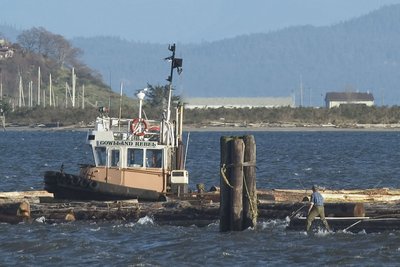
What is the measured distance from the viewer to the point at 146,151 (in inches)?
1724

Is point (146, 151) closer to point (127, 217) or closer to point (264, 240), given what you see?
point (127, 217)

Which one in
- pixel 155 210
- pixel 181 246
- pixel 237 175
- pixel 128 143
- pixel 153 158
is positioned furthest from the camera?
pixel 153 158

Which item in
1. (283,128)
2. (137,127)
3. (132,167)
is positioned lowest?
(132,167)

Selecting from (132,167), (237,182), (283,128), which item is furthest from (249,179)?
(283,128)

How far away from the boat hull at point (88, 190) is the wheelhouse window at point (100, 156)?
0.68m

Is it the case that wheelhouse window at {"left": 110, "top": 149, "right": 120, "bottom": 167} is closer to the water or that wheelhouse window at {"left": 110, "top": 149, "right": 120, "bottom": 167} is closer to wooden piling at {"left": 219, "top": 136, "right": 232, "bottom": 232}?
the water

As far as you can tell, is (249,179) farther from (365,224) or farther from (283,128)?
(283,128)

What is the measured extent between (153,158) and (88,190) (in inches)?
89.5

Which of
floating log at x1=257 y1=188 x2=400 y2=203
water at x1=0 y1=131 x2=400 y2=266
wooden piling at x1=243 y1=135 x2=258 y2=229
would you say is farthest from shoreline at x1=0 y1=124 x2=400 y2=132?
wooden piling at x1=243 y1=135 x2=258 y2=229

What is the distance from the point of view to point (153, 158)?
4384 centimetres

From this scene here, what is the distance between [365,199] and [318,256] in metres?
9.48

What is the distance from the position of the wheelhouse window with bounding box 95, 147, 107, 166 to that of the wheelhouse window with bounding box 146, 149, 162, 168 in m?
1.37

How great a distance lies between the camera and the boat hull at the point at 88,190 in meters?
43.3

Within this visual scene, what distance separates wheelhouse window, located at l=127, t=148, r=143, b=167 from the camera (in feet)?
144
